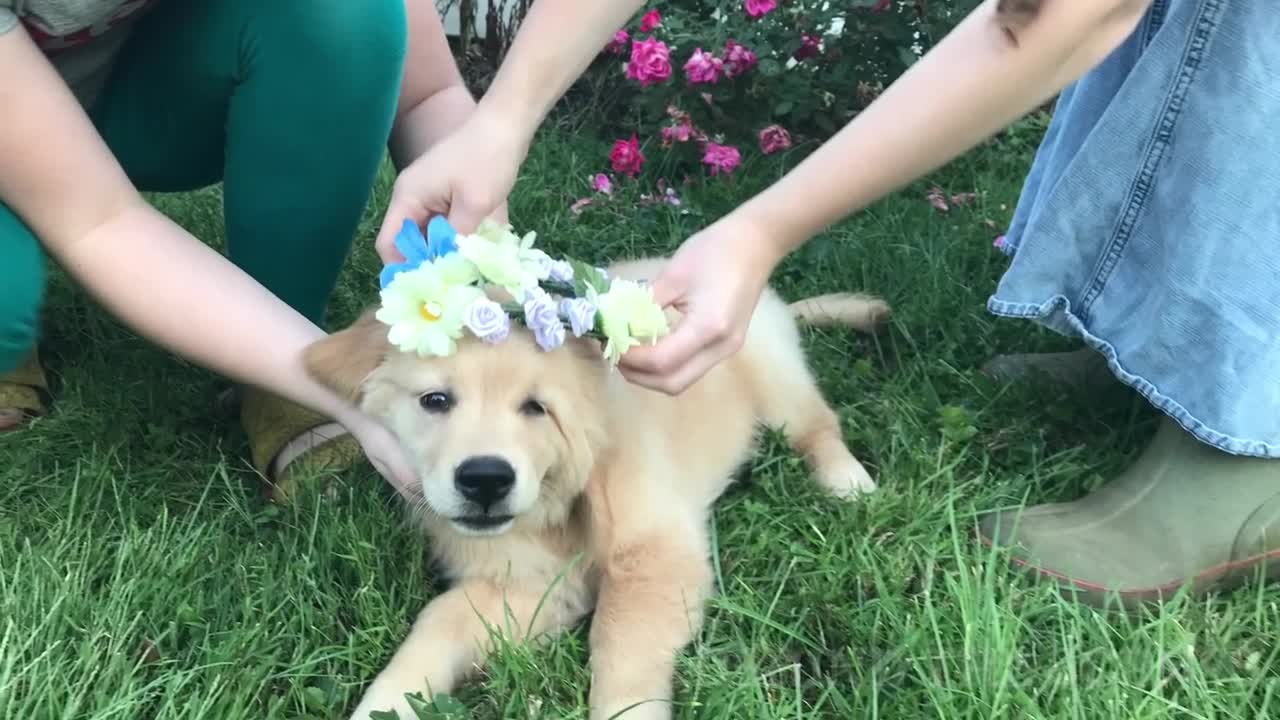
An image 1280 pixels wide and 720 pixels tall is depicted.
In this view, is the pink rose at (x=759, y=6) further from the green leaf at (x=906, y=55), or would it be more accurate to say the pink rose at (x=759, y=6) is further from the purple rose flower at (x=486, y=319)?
the purple rose flower at (x=486, y=319)

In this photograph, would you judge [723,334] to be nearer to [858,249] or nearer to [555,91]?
[555,91]

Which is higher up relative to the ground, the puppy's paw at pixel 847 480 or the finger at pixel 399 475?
the finger at pixel 399 475

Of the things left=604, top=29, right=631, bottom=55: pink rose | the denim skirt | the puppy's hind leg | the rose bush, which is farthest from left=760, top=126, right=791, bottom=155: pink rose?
the denim skirt

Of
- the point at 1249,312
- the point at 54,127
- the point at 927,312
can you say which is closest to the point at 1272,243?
the point at 1249,312

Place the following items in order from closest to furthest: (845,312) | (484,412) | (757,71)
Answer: (484,412)
(845,312)
(757,71)

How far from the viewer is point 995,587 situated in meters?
1.31

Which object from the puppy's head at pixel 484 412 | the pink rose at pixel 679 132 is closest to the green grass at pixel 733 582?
the puppy's head at pixel 484 412

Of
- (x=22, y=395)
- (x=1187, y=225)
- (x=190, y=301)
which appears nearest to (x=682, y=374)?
(x=190, y=301)

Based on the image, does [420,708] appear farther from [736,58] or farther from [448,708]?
[736,58]

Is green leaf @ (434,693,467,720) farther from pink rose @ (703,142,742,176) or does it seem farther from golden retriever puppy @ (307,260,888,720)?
pink rose @ (703,142,742,176)

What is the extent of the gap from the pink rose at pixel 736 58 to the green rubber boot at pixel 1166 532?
156cm

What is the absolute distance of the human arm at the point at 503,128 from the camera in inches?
51.5

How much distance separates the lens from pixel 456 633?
130cm

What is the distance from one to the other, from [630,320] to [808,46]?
1.82 meters
